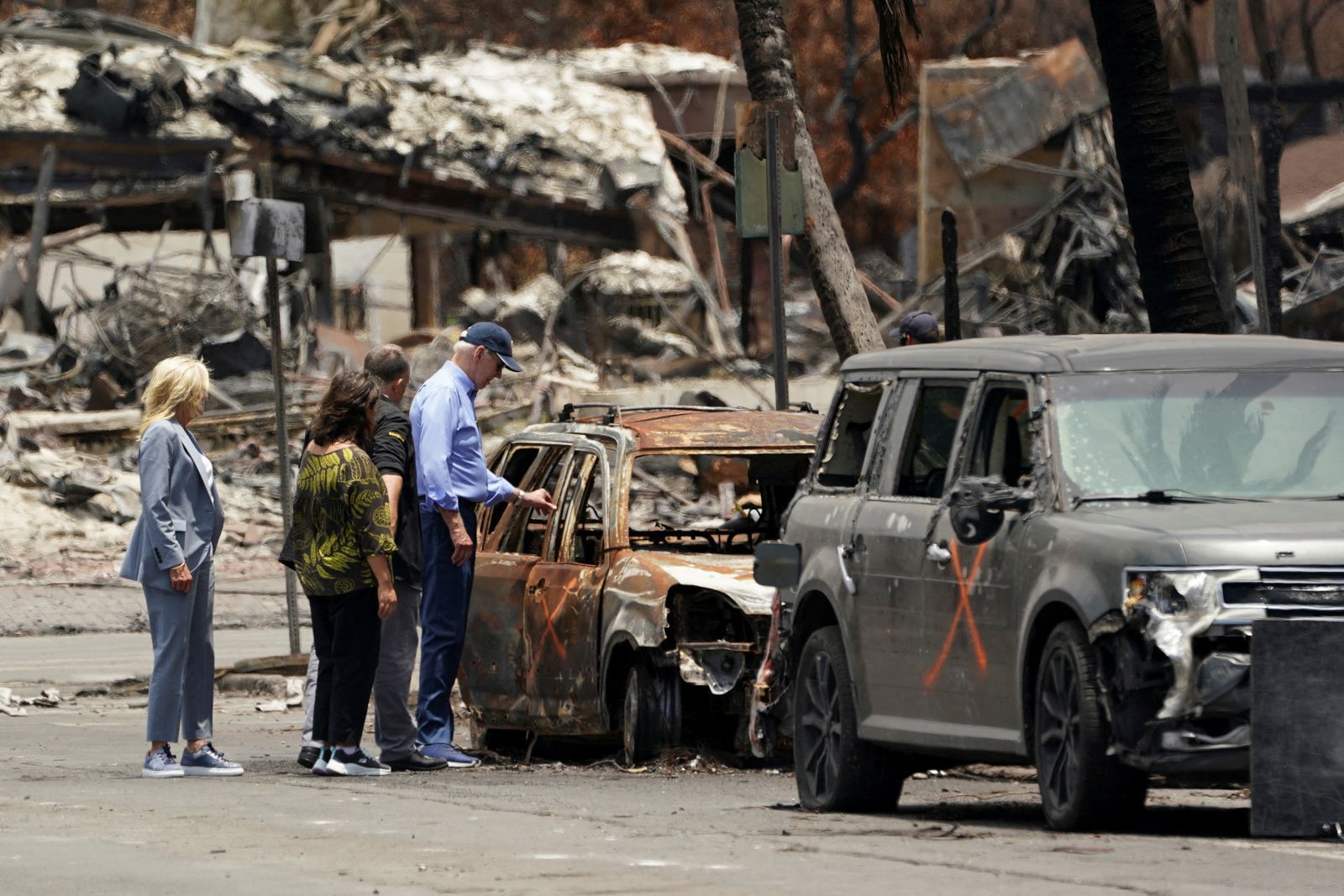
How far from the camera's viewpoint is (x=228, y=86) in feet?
114

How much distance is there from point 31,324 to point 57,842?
2699 centimetres

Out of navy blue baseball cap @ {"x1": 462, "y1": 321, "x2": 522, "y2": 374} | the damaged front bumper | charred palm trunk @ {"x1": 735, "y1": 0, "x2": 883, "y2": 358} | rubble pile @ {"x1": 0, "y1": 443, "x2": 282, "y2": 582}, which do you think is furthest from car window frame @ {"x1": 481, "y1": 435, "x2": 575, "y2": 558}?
rubble pile @ {"x1": 0, "y1": 443, "x2": 282, "y2": 582}

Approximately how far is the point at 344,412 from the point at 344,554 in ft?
2.06

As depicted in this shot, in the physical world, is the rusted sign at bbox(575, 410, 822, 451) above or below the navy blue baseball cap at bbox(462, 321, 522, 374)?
below

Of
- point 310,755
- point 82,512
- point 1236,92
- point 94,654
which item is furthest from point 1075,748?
point 82,512

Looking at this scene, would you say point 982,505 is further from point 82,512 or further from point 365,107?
point 365,107

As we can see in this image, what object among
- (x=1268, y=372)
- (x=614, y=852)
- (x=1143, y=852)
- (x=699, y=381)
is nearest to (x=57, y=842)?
(x=614, y=852)

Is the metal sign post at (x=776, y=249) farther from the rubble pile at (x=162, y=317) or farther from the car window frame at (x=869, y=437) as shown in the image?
Result: the rubble pile at (x=162, y=317)

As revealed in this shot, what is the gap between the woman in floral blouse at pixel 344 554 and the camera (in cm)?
1176

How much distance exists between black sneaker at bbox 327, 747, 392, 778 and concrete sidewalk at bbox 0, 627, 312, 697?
5.20 m

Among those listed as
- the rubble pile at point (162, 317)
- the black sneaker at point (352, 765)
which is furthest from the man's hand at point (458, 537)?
the rubble pile at point (162, 317)

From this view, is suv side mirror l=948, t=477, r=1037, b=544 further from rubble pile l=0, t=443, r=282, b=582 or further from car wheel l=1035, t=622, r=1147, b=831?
rubble pile l=0, t=443, r=282, b=582

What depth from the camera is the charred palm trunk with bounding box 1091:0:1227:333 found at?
15141 mm

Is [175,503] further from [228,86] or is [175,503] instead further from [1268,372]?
[228,86]
